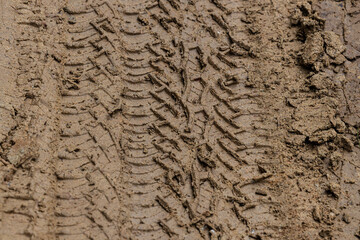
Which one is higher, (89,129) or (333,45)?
(333,45)

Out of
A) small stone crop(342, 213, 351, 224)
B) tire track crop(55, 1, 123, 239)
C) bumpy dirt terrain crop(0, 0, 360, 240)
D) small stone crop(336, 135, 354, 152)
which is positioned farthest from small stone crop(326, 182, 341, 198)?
tire track crop(55, 1, 123, 239)

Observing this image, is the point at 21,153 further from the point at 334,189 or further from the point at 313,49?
the point at 313,49

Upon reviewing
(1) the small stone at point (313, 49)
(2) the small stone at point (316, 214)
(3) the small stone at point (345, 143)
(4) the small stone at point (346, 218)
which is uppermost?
(1) the small stone at point (313, 49)

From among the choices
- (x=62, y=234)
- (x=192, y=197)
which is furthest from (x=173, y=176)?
(x=62, y=234)

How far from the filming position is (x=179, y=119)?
347cm

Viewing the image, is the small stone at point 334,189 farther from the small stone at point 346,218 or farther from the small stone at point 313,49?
the small stone at point 313,49

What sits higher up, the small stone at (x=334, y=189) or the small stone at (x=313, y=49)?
the small stone at (x=313, y=49)

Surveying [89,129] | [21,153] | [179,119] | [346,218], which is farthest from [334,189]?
[21,153]

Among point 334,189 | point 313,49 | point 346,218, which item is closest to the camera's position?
point 346,218

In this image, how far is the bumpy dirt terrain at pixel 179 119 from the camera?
119 inches

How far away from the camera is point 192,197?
3152mm

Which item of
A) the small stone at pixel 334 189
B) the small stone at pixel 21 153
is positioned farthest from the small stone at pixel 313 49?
the small stone at pixel 21 153

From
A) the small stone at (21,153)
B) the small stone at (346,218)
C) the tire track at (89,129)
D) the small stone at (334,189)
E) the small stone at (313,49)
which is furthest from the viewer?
the small stone at (313,49)

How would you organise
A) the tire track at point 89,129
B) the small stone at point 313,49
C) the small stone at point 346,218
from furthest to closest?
1. the small stone at point 313,49
2. the small stone at point 346,218
3. the tire track at point 89,129
